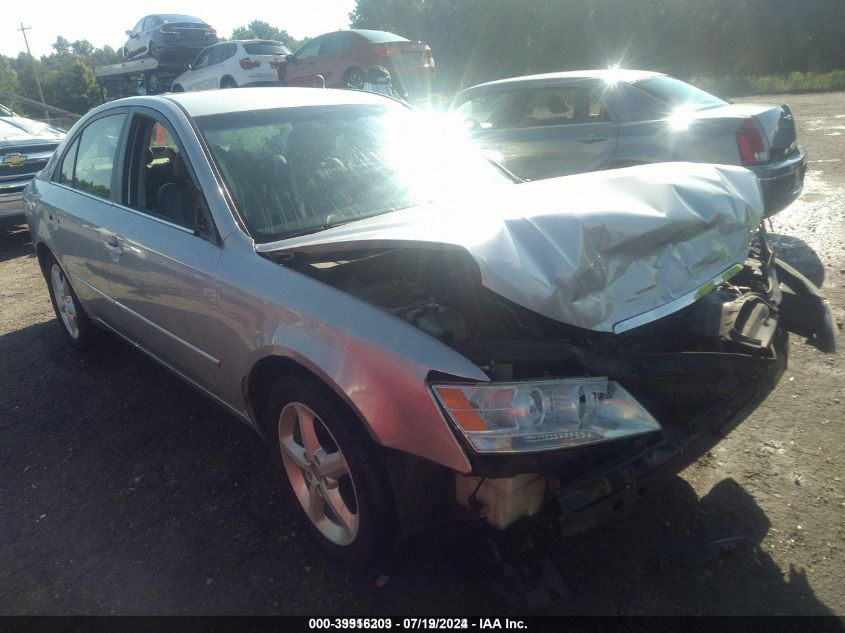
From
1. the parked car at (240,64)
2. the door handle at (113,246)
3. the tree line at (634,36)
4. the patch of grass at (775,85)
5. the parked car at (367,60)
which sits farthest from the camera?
the tree line at (634,36)

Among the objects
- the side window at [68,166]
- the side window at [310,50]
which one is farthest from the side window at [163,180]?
the side window at [310,50]

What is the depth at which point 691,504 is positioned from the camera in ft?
8.77

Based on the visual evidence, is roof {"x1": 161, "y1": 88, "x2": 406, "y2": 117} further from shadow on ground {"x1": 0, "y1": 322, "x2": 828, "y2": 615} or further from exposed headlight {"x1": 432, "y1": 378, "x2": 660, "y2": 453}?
exposed headlight {"x1": 432, "y1": 378, "x2": 660, "y2": 453}

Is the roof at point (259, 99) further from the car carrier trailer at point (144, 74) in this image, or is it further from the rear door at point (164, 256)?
the car carrier trailer at point (144, 74)

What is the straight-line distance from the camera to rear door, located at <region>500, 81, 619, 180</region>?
6.15m

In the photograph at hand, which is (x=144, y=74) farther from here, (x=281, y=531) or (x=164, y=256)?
(x=281, y=531)

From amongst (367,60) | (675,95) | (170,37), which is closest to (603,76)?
(675,95)

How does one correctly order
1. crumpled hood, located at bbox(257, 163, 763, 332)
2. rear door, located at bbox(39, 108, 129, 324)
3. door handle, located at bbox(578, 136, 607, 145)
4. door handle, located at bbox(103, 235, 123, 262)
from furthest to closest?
1. door handle, located at bbox(578, 136, 607, 145)
2. rear door, located at bbox(39, 108, 129, 324)
3. door handle, located at bbox(103, 235, 123, 262)
4. crumpled hood, located at bbox(257, 163, 763, 332)

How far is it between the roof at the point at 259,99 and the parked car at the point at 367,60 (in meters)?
9.73

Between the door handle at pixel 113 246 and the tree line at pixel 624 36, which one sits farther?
the tree line at pixel 624 36

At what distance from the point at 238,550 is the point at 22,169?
7946 millimetres

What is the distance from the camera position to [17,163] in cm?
841

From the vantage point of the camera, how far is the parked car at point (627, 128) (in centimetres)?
552

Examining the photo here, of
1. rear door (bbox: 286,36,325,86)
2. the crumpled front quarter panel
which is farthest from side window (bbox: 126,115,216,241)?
rear door (bbox: 286,36,325,86)
